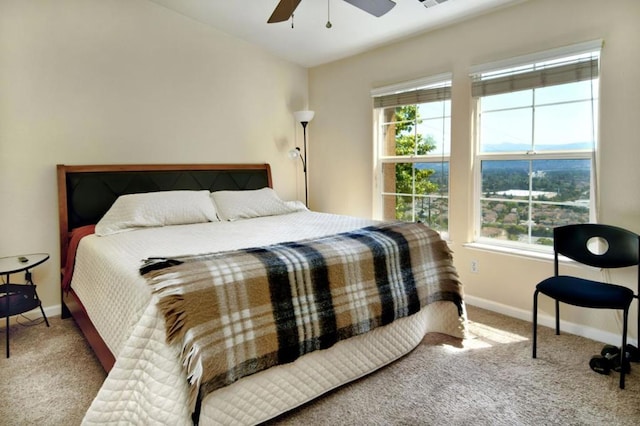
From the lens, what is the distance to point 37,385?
2201mm

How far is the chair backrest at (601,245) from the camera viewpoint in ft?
7.49

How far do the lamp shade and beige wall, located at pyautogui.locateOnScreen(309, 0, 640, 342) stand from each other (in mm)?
296

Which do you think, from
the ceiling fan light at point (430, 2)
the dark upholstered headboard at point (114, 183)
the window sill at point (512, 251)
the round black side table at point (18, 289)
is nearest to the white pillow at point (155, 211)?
the dark upholstered headboard at point (114, 183)

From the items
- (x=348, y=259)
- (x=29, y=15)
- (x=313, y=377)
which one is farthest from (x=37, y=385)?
(x=29, y=15)

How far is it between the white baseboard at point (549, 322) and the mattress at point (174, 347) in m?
0.67

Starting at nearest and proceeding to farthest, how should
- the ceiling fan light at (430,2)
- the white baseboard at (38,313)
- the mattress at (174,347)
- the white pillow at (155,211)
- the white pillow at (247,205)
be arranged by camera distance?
the mattress at (174,347) < the ceiling fan light at (430,2) < the white pillow at (155,211) < the white baseboard at (38,313) < the white pillow at (247,205)

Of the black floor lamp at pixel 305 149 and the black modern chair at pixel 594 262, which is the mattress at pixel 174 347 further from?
the black floor lamp at pixel 305 149

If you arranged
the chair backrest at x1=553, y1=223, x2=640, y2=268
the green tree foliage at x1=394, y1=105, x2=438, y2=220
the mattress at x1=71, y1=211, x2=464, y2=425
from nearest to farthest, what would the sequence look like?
1. the mattress at x1=71, y1=211, x2=464, y2=425
2. the chair backrest at x1=553, y1=223, x2=640, y2=268
3. the green tree foliage at x1=394, y1=105, x2=438, y2=220

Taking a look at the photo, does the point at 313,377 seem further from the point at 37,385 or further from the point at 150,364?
the point at 37,385

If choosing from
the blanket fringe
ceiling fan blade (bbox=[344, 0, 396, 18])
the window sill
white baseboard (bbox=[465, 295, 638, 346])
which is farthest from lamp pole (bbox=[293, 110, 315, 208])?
the blanket fringe

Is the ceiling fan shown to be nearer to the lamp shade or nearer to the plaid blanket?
the plaid blanket

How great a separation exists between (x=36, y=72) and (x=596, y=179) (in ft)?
13.2

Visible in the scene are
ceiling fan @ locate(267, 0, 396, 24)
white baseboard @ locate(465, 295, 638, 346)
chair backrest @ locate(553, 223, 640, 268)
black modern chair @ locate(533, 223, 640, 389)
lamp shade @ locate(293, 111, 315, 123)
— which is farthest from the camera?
lamp shade @ locate(293, 111, 315, 123)

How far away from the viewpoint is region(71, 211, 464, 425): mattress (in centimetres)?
150
